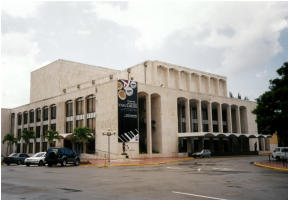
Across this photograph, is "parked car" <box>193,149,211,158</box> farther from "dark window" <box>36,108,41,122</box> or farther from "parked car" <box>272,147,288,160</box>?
"dark window" <box>36,108,41,122</box>

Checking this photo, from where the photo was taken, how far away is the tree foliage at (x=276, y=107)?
87.7 feet

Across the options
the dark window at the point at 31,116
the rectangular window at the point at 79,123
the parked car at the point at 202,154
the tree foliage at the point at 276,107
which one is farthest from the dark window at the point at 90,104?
the tree foliage at the point at 276,107

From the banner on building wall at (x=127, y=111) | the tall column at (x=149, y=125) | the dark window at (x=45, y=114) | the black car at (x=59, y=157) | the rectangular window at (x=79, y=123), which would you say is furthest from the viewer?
the dark window at (x=45, y=114)

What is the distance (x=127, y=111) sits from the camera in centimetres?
4362

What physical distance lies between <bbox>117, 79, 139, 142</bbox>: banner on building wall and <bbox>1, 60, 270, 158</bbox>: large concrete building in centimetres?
65

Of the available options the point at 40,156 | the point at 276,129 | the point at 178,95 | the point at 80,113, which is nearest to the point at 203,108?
the point at 178,95

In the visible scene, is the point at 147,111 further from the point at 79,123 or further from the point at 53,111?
the point at 53,111

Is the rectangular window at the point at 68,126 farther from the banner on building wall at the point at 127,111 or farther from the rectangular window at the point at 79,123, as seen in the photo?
the banner on building wall at the point at 127,111

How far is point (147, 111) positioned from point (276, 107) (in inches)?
883

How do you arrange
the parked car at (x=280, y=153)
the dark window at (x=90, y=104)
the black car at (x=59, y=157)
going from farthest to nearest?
the dark window at (x=90, y=104)
the parked car at (x=280, y=153)
the black car at (x=59, y=157)

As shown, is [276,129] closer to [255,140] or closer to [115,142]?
[115,142]

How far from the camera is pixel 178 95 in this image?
51.5 m

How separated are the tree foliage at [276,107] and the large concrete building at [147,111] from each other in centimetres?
1835

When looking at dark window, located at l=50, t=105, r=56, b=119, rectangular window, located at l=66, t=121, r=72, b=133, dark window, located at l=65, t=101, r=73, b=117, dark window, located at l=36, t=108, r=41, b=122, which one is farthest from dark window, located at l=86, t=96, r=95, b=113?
dark window, located at l=36, t=108, r=41, b=122
